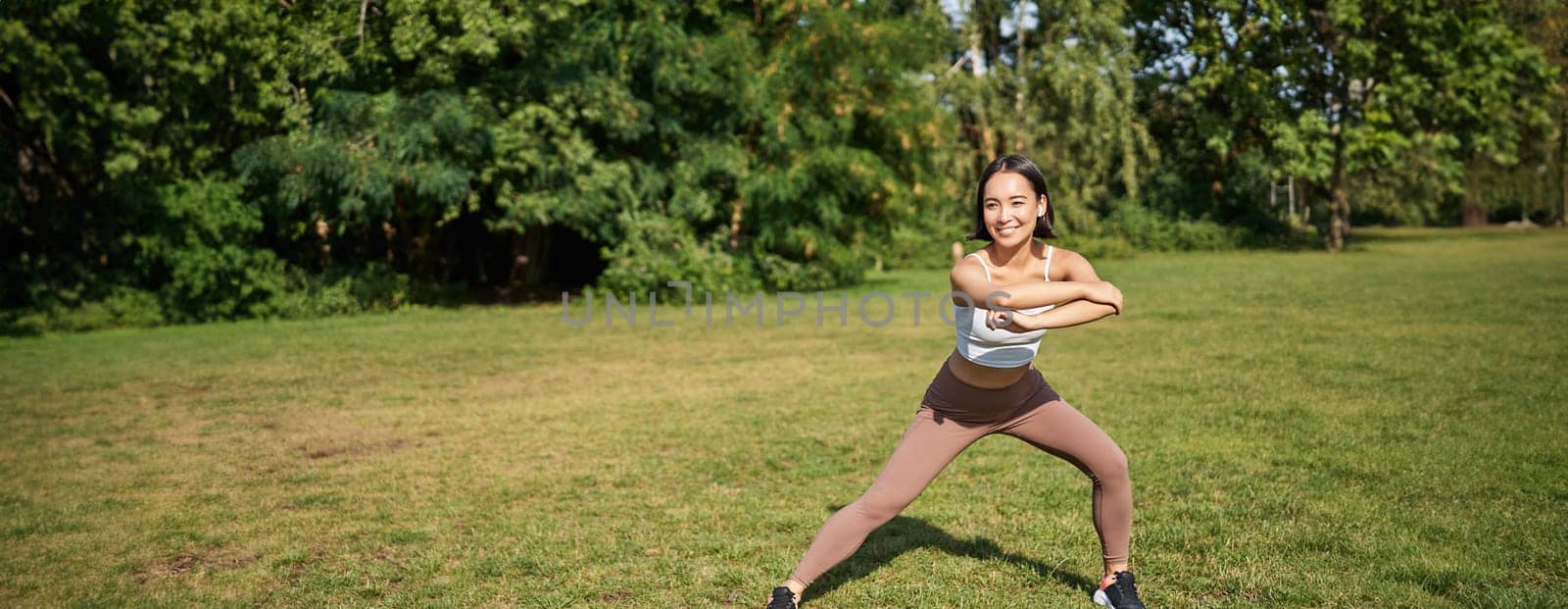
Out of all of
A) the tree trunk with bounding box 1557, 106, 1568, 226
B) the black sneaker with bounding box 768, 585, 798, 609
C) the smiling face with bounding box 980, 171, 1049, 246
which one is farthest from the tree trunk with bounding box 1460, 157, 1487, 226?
the black sneaker with bounding box 768, 585, 798, 609

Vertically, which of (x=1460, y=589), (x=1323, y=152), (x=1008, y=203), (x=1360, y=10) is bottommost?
(x=1460, y=589)

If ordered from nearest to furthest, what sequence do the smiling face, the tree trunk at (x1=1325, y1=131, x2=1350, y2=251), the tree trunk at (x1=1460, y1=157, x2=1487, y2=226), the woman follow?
the woman < the smiling face < the tree trunk at (x1=1325, y1=131, x2=1350, y2=251) < the tree trunk at (x1=1460, y1=157, x2=1487, y2=226)

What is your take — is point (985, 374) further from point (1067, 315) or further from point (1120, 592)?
point (1120, 592)

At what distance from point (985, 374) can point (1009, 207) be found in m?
0.67

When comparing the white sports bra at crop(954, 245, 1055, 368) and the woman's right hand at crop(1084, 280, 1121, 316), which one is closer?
the woman's right hand at crop(1084, 280, 1121, 316)

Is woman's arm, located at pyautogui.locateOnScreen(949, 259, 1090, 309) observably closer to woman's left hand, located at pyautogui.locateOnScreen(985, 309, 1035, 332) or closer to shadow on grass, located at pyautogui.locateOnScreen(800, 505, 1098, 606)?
woman's left hand, located at pyautogui.locateOnScreen(985, 309, 1035, 332)

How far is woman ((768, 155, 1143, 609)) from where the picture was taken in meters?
4.15

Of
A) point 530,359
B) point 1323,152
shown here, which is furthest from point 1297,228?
point 530,359

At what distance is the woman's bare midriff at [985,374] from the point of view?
4438 mm

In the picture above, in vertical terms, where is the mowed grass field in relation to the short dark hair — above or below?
below

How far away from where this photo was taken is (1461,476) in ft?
22.6

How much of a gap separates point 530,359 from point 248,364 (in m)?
3.53

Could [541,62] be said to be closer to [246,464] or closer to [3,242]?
[3,242]

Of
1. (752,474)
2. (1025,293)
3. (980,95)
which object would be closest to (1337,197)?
(980,95)
